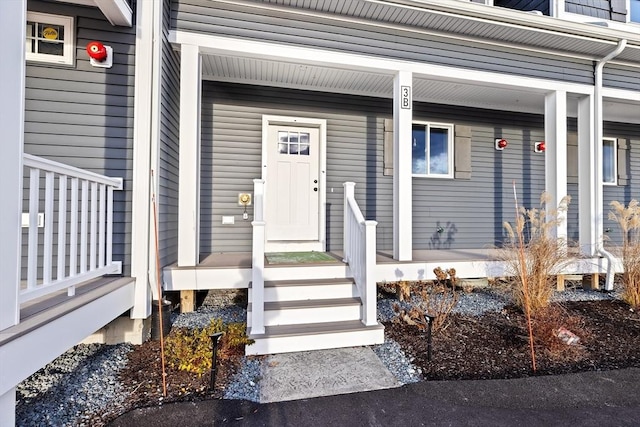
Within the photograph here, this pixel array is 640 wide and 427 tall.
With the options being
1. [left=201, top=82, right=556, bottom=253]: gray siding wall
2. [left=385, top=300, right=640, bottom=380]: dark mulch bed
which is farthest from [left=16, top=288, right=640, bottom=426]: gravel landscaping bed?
[left=201, top=82, right=556, bottom=253]: gray siding wall

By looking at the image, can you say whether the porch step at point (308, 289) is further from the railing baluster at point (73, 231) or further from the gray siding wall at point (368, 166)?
the gray siding wall at point (368, 166)

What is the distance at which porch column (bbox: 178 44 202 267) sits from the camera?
3230mm

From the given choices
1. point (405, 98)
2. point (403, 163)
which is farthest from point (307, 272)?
point (405, 98)

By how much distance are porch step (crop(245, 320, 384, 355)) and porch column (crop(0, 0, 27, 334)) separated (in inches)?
61.9

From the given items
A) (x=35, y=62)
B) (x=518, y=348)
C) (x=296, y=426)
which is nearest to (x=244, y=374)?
(x=296, y=426)

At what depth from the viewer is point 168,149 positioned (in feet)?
10.8

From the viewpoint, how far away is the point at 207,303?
13.0ft

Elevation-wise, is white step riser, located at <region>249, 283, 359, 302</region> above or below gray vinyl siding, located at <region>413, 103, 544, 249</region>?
below

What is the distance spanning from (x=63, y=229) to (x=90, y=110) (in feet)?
4.32

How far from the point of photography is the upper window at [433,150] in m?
5.28

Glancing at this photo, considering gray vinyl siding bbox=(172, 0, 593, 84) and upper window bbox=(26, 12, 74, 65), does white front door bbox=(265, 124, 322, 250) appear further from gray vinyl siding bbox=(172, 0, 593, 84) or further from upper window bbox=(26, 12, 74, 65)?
upper window bbox=(26, 12, 74, 65)

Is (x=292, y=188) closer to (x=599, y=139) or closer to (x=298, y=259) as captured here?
(x=298, y=259)

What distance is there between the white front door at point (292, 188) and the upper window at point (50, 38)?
2.36 meters

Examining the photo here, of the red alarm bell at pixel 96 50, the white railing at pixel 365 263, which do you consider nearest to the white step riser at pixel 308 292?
the white railing at pixel 365 263
